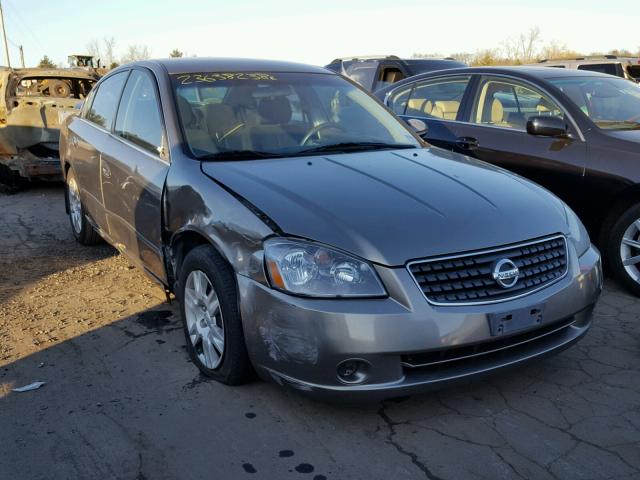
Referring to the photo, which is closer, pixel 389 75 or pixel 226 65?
pixel 226 65

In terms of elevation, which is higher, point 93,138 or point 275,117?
point 275,117

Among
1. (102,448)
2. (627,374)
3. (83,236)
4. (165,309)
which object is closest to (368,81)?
(83,236)

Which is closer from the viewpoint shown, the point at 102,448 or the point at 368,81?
the point at 102,448

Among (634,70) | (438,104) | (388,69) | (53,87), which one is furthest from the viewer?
(634,70)

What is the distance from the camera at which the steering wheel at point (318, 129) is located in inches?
161

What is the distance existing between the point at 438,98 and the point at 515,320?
3839 mm

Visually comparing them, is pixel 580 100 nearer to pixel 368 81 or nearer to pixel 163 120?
pixel 163 120

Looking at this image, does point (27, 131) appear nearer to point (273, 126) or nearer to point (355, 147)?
point (273, 126)

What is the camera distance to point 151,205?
A: 398 cm

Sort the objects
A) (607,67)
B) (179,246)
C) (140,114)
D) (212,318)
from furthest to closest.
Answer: (607,67), (140,114), (179,246), (212,318)

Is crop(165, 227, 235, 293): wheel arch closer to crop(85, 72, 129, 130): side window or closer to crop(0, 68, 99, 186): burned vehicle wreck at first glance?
crop(85, 72, 129, 130): side window

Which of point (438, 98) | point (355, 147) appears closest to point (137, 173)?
point (355, 147)

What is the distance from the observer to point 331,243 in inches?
114

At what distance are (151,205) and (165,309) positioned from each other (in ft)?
3.09
